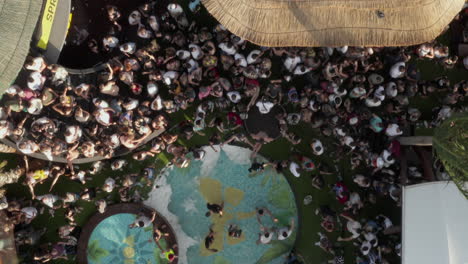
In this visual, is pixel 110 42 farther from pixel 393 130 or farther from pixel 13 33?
pixel 393 130

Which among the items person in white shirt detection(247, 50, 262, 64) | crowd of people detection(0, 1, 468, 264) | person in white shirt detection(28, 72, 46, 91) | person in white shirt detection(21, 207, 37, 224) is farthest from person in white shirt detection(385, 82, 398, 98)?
person in white shirt detection(21, 207, 37, 224)

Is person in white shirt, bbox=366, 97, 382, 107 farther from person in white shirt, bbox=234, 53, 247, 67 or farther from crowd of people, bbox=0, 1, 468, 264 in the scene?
person in white shirt, bbox=234, 53, 247, 67

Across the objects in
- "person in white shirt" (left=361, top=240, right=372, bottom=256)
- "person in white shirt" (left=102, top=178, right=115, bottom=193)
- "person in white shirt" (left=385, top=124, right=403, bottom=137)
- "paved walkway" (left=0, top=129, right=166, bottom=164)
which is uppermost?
"person in white shirt" (left=385, top=124, right=403, bottom=137)

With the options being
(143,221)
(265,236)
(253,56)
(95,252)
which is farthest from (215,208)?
(253,56)

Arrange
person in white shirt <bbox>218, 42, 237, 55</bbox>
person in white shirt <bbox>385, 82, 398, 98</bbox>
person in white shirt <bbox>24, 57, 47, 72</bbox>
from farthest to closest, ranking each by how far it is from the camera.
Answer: person in white shirt <bbox>385, 82, 398, 98</bbox> → person in white shirt <bbox>218, 42, 237, 55</bbox> → person in white shirt <bbox>24, 57, 47, 72</bbox>

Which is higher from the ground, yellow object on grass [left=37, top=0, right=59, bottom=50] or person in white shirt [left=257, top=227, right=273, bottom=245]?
yellow object on grass [left=37, top=0, right=59, bottom=50]

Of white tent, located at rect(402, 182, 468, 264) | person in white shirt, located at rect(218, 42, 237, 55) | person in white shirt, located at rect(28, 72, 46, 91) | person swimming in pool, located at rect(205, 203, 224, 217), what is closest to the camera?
white tent, located at rect(402, 182, 468, 264)
